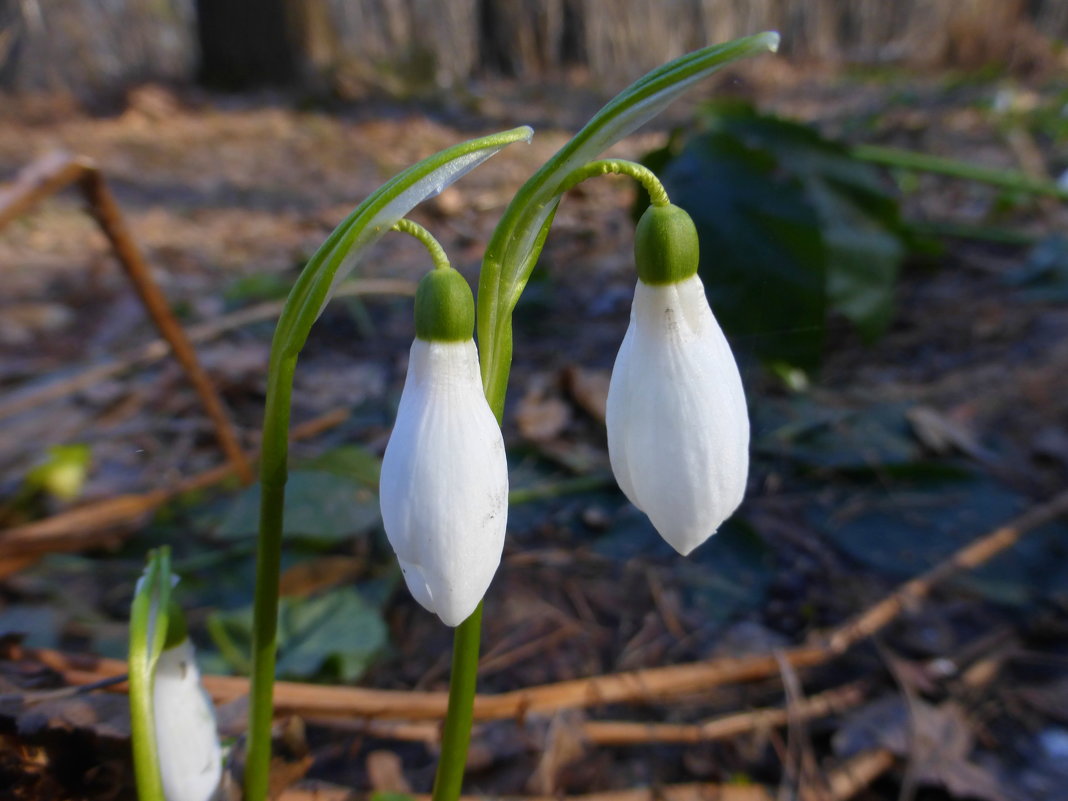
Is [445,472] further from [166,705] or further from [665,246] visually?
[166,705]

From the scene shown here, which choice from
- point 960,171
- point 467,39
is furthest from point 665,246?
point 467,39

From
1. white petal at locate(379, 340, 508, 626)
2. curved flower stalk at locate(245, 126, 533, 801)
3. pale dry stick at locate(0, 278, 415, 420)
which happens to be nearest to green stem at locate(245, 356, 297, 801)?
curved flower stalk at locate(245, 126, 533, 801)

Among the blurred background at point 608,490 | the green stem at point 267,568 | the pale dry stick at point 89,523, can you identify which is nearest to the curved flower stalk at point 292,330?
the green stem at point 267,568

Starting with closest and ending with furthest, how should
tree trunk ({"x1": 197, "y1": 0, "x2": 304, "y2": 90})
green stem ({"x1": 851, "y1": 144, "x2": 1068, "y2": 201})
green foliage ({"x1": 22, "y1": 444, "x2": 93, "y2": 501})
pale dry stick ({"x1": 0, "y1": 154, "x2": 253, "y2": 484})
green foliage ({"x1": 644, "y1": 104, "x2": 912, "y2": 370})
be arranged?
pale dry stick ({"x1": 0, "y1": 154, "x2": 253, "y2": 484}), green foliage ({"x1": 22, "y1": 444, "x2": 93, "y2": 501}), green foliage ({"x1": 644, "y1": 104, "x2": 912, "y2": 370}), green stem ({"x1": 851, "y1": 144, "x2": 1068, "y2": 201}), tree trunk ({"x1": 197, "y1": 0, "x2": 304, "y2": 90})

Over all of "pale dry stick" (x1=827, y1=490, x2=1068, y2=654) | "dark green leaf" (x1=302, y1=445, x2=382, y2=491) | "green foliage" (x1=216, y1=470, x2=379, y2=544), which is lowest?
"pale dry stick" (x1=827, y1=490, x2=1068, y2=654)

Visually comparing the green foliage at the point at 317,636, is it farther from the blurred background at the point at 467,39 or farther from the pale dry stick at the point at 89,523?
the blurred background at the point at 467,39

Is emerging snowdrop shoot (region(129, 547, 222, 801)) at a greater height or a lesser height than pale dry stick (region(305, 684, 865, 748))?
greater

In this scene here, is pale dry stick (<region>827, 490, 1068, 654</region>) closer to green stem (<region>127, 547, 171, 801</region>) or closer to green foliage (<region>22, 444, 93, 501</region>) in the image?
green stem (<region>127, 547, 171, 801</region>)
